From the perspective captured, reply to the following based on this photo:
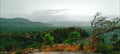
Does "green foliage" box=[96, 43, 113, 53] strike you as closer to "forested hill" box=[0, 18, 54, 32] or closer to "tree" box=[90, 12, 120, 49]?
"tree" box=[90, 12, 120, 49]

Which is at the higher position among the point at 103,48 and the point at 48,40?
the point at 48,40

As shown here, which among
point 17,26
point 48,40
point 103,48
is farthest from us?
point 17,26

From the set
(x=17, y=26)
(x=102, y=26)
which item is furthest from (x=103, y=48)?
(x=17, y=26)

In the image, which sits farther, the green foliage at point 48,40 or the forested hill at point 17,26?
the forested hill at point 17,26

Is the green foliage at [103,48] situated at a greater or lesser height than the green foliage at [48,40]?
lesser

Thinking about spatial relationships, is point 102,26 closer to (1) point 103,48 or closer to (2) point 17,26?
(1) point 103,48

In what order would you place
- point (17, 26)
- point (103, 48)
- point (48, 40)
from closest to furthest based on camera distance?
point (103, 48)
point (48, 40)
point (17, 26)

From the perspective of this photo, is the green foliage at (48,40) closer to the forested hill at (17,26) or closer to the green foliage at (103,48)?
the green foliage at (103,48)

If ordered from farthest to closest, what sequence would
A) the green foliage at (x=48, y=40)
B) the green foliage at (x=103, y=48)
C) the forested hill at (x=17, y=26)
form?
the forested hill at (x=17, y=26) → the green foliage at (x=48, y=40) → the green foliage at (x=103, y=48)

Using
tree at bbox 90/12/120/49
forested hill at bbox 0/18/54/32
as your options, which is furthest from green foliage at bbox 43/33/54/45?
forested hill at bbox 0/18/54/32

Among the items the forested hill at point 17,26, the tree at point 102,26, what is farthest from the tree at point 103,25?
the forested hill at point 17,26

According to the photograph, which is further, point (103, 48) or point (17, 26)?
point (17, 26)

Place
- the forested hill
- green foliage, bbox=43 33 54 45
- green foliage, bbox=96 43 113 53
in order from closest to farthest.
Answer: green foliage, bbox=96 43 113 53, green foliage, bbox=43 33 54 45, the forested hill

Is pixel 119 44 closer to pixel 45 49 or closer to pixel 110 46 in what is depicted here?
pixel 110 46
